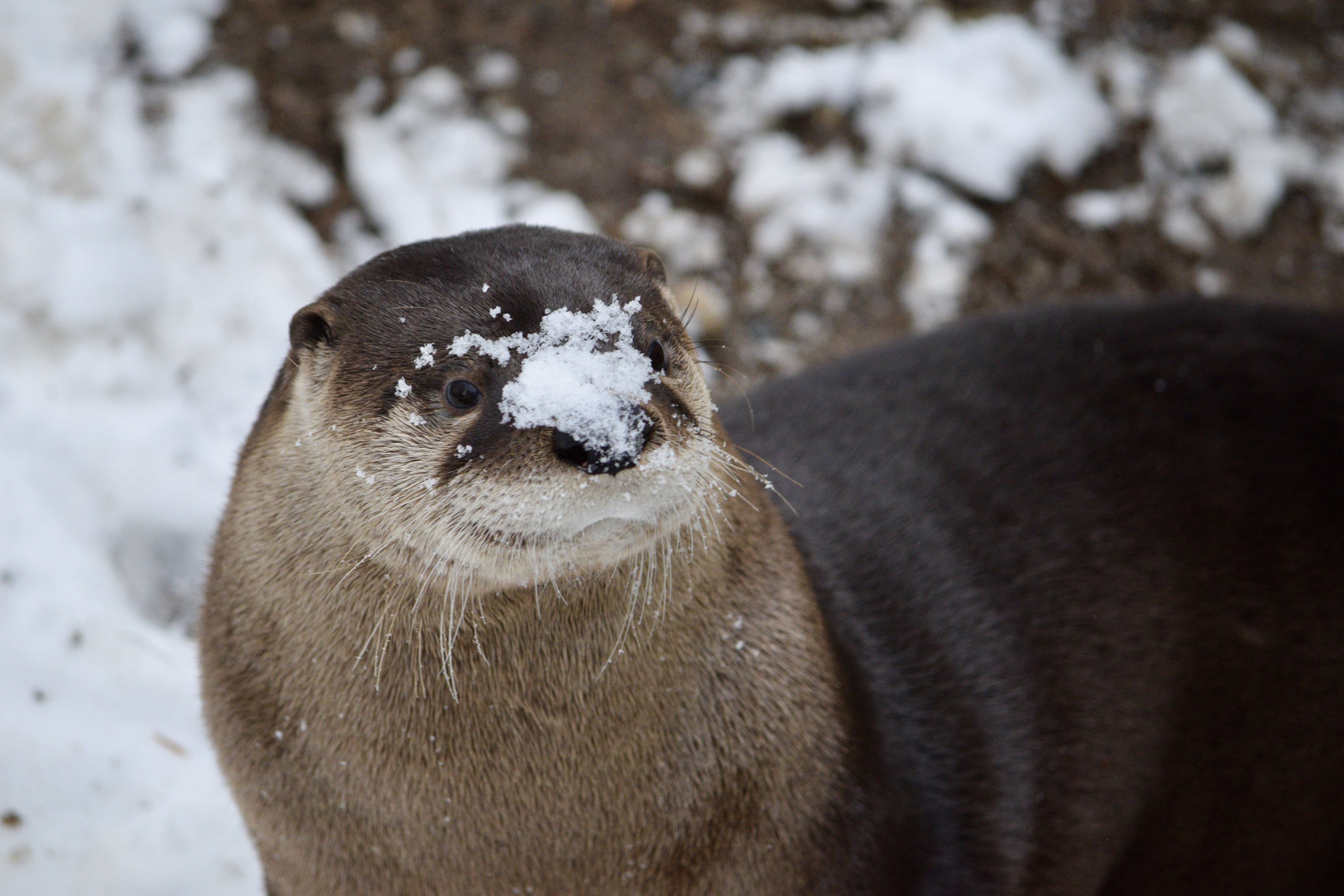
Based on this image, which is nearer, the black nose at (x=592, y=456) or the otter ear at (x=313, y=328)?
the black nose at (x=592, y=456)

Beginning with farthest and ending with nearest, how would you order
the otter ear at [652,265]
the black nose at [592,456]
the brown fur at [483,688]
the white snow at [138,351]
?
the white snow at [138,351] < the otter ear at [652,265] < the brown fur at [483,688] < the black nose at [592,456]

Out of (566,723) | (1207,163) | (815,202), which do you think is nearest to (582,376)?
(566,723)

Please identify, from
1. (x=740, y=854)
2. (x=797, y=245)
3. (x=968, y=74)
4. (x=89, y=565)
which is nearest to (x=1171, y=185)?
(x=968, y=74)

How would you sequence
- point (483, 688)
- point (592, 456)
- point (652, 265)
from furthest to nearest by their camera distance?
1. point (652, 265)
2. point (483, 688)
3. point (592, 456)

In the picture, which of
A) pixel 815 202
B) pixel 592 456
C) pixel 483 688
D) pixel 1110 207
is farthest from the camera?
pixel 1110 207

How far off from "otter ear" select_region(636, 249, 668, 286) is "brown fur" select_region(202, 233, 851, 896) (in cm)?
11

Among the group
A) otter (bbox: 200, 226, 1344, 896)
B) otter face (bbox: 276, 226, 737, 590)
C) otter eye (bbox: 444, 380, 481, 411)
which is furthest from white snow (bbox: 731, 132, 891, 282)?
otter eye (bbox: 444, 380, 481, 411)

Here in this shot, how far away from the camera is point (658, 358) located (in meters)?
1.40

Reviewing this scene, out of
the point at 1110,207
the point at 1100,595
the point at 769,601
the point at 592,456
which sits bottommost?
the point at 1100,595

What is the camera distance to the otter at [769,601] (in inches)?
53.2

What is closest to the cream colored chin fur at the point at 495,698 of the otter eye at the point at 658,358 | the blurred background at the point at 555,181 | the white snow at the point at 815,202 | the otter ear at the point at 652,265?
the otter eye at the point at 658,358

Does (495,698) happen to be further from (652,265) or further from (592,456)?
(652,265)

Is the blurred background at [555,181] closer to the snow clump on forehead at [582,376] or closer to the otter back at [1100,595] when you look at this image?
the otter back at [1100,595]

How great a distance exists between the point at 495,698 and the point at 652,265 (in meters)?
0.58
